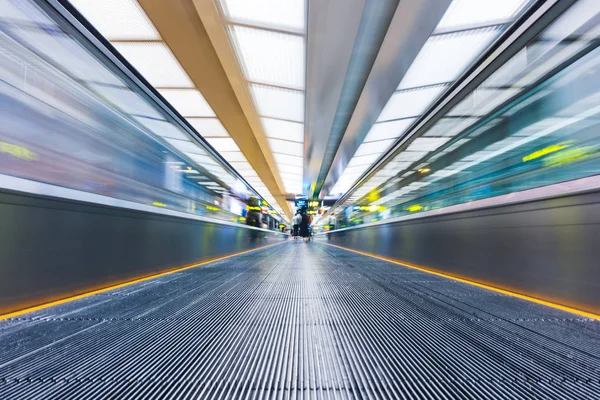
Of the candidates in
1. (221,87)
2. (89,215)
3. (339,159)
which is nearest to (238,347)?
(89,215)

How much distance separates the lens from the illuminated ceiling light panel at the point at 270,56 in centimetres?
393

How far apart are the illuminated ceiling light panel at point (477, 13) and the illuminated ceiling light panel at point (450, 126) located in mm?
1223

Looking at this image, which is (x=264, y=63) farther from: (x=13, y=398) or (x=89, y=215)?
(x=13, y=398)

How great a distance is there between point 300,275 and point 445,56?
3.92 m

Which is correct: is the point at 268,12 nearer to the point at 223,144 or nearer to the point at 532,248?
the point at 532,248

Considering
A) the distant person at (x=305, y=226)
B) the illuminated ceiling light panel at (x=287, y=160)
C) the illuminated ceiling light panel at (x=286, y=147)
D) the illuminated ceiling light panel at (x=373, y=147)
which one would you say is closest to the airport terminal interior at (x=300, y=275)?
the illuminated ceiling light panel at (x=373, y=147)

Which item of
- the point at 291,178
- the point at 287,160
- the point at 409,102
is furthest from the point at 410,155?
the point at 291,178

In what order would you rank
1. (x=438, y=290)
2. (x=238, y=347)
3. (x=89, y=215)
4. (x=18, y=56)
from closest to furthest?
1. (x=238, y=347)
2. (x=18, y=56)
3. (x=89, y=215)
4. (x=438, y=290)

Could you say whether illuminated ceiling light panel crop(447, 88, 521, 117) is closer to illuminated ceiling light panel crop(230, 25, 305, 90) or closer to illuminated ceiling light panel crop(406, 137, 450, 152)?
illuminated ceiling light panel crop(406, 137, 450, 152)

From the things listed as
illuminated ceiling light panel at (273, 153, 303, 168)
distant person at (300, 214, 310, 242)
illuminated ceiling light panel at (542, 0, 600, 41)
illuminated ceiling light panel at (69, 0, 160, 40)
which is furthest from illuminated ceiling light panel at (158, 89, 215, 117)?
distant person at (300, 214, 310, 242)

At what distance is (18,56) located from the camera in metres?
2.15

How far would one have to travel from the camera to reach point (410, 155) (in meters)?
6.00

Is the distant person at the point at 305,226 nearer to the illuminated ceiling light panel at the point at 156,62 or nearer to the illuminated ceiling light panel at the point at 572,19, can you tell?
the illuminated ceiling light panel at the point at 156,62

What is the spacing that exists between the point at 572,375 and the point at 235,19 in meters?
4.57
